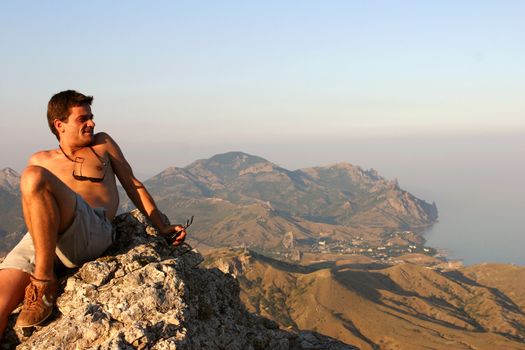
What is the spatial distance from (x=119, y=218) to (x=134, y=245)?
5.55 ft

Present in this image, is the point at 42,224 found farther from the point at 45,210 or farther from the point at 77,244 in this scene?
the point at 77,244

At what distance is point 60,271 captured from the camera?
10.5 meters

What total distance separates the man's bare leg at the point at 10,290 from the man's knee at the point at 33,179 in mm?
2028

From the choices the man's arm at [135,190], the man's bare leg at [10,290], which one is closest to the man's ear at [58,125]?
the man's arm at [135,190]

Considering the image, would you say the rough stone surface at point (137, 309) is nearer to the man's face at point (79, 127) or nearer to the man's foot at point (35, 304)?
the man's foot at point (35, 304)

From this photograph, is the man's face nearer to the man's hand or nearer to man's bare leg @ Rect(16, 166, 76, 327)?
man's bare leg @ Rect(16, 166, 76, 327)

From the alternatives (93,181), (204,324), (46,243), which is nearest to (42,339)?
(46,243)

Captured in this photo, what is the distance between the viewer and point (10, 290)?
9.41 m

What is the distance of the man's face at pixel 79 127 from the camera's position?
448 inches

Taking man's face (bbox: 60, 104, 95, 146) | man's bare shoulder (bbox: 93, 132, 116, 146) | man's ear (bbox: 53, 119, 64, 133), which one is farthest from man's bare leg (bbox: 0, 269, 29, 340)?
man's bare shoulder (bbox: 93, 132, 116, 146)

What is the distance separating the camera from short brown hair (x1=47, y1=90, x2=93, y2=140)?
11219 millimetres

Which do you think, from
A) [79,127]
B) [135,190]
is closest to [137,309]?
[135,190]

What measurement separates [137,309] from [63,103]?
222 inches

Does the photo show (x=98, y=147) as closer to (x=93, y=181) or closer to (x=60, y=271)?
(x=93, y=181)
